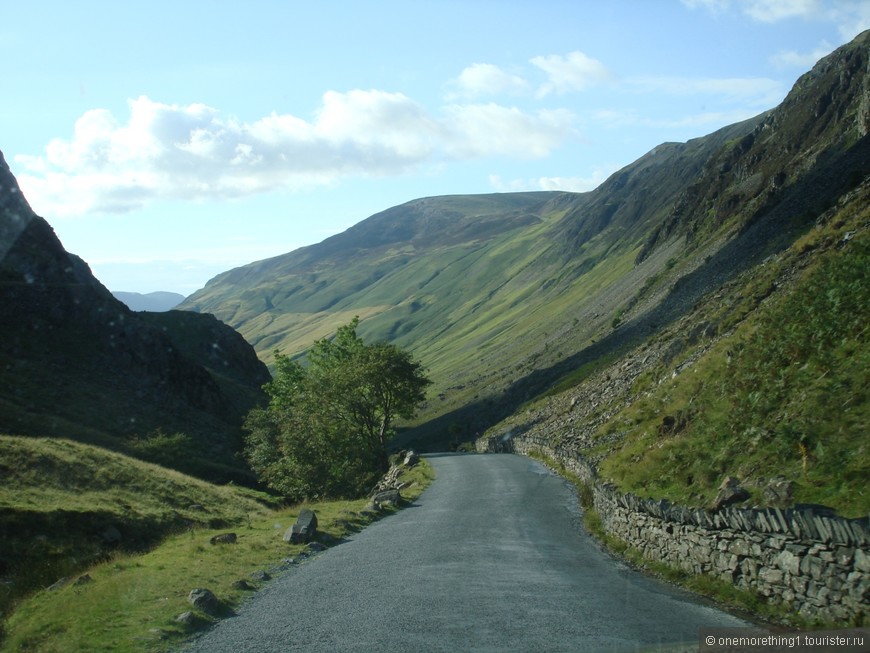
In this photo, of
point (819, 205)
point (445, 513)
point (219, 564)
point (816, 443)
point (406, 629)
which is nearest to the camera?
point (406, 629)

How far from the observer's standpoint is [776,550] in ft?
38.0

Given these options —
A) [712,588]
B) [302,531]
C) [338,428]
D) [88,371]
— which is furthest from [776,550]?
[88,371]

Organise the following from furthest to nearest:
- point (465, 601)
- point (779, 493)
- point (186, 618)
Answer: point (465, 601), point (779, 493), point (186, 618)

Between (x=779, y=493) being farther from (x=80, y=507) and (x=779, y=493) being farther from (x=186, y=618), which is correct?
(x=80, y=507)

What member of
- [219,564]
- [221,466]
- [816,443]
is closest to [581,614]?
[816,443]

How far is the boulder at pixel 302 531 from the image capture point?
21.2 m

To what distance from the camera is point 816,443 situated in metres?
13.7

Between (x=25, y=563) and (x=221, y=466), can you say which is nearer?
(x=25, y=563)

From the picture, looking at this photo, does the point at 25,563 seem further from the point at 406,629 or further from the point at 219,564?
the point at 406,629

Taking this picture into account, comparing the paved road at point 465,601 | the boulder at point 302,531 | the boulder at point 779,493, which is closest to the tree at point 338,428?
the boulder at point 302,531

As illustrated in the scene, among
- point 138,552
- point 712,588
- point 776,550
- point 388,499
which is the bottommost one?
point 388,499

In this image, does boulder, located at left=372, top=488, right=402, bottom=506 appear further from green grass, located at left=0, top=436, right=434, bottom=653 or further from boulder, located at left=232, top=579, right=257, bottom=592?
boulder, located at left=232, top=579, right=257, bottom=592

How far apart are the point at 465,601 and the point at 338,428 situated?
39.4 metres

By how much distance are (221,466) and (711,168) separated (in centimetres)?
10775
